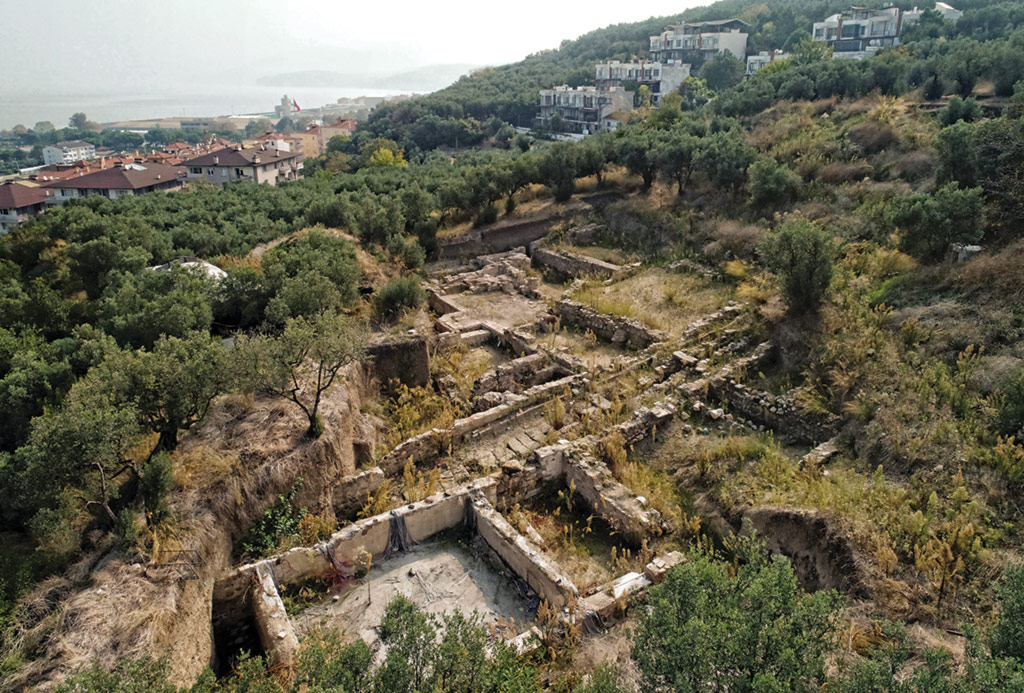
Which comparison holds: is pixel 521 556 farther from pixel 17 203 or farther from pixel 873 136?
pixel 17 203

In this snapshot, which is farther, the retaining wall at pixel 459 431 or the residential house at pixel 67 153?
the residential house at pixel 67 153

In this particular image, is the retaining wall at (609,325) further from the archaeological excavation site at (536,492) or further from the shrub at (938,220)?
the shrub at (938,220)

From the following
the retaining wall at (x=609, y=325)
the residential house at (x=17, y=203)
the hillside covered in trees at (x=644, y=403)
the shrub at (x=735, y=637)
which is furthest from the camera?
the residential house at (x=17, y=203)

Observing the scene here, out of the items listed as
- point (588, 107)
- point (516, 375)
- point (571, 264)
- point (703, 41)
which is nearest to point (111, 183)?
point (588, 107)

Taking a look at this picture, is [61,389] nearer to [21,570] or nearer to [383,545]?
[21,570]

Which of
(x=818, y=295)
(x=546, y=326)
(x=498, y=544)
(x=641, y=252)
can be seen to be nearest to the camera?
(x=498, y=544)

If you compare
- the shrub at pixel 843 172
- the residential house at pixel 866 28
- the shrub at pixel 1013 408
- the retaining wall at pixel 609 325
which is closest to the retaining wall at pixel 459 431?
the retaining wall at pixel 609 325

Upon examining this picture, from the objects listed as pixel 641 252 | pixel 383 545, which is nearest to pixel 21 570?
pixel 383 545
